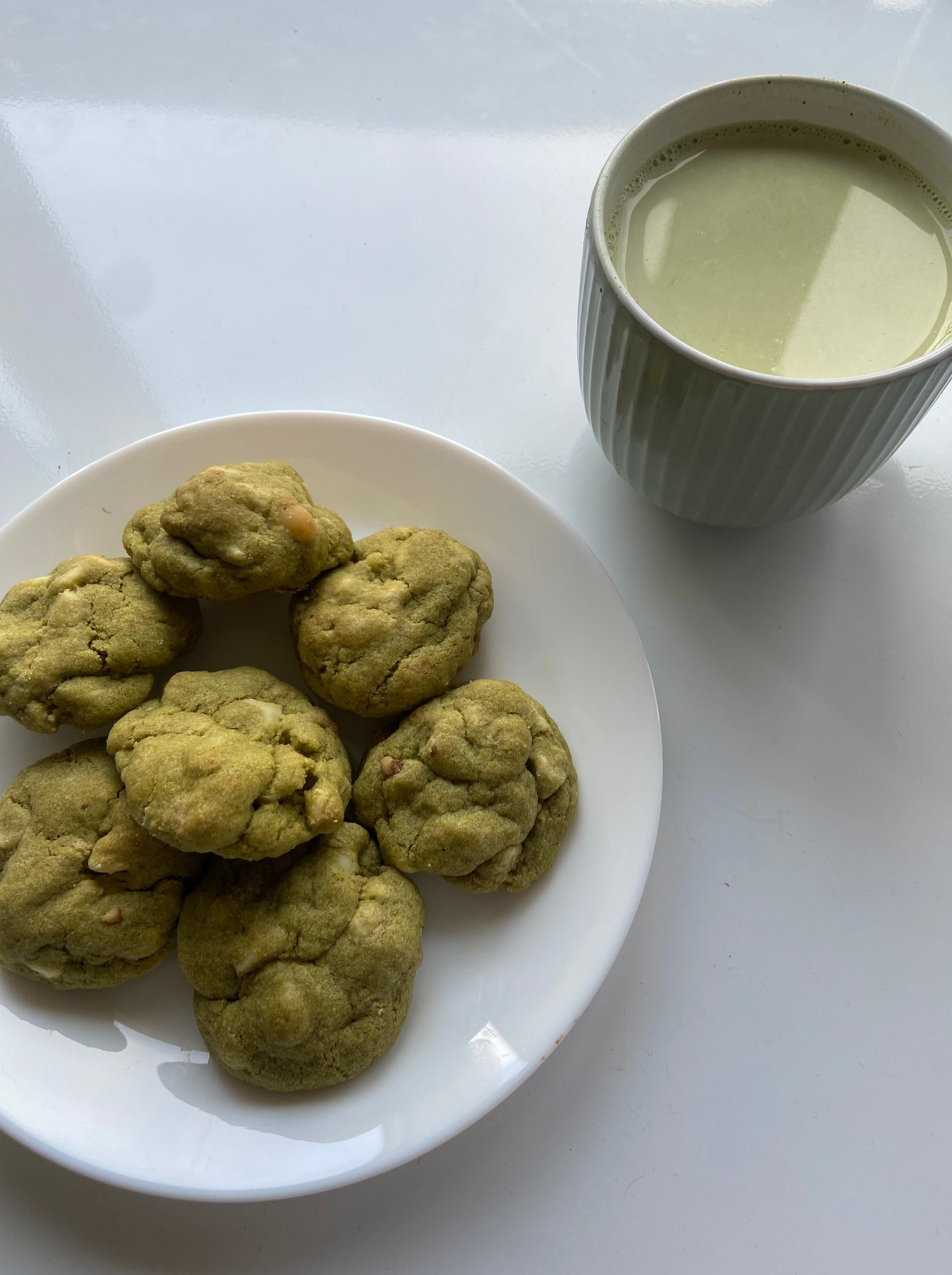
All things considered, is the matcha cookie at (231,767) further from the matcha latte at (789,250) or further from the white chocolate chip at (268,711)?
the matcha latte at (789,250)

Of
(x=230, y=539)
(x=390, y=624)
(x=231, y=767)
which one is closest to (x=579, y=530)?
(x=390, y=624)

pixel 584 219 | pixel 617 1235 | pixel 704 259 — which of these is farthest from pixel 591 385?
pixel 617 1235

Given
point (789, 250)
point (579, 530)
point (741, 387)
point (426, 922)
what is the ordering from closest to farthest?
1. point (741, 387)
2. point (789, 250)
3. point (426, 922)
4. point (579, 530)

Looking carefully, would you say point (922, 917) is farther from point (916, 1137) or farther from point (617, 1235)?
point (617, 1235)

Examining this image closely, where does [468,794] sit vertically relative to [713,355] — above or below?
below

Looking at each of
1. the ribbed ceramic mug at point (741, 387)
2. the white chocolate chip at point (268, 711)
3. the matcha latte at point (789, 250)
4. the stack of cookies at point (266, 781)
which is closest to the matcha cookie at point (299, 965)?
the stack of cookies at point (266, 781)

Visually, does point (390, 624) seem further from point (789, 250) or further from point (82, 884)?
point (789, 250)
